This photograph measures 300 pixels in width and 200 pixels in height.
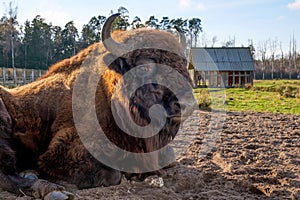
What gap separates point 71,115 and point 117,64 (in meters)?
0.89

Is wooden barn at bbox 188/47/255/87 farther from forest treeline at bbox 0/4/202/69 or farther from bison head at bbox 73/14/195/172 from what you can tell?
bison head at bbox 73/14/195/172

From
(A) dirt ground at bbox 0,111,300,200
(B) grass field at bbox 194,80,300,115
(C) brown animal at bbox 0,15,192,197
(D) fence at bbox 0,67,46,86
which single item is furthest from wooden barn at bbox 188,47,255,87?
(C) brown animal at bbox 0,15,192,197

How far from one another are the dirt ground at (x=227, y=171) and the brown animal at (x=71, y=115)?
305mm

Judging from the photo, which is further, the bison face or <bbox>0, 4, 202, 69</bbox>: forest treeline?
<bbox>0, 4, 202, 69</bbox>: forest treeline

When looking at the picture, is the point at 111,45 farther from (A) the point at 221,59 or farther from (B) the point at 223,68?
(A) the point at 221,59

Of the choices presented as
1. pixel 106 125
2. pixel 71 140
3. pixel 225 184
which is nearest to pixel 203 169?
pixel 225 184

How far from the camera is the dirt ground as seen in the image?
4137 mm

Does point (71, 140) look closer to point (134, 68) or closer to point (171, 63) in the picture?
point (134, 68)

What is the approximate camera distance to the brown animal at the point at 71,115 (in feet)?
13.6

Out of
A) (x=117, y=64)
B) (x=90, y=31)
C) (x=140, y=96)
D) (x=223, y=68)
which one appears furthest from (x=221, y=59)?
(x=140, y=96)

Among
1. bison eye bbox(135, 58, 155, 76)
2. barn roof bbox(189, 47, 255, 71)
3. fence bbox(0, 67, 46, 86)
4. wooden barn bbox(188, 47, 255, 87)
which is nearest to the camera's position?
bison eye bbox(135, 58, 155, 76)

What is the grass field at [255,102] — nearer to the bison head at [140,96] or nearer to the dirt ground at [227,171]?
the dirt ground at [227,171]

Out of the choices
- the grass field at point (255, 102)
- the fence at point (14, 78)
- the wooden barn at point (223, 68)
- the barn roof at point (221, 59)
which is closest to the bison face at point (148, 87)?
the grass field at point (255, 102)

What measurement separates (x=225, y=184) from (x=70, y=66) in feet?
9.07
